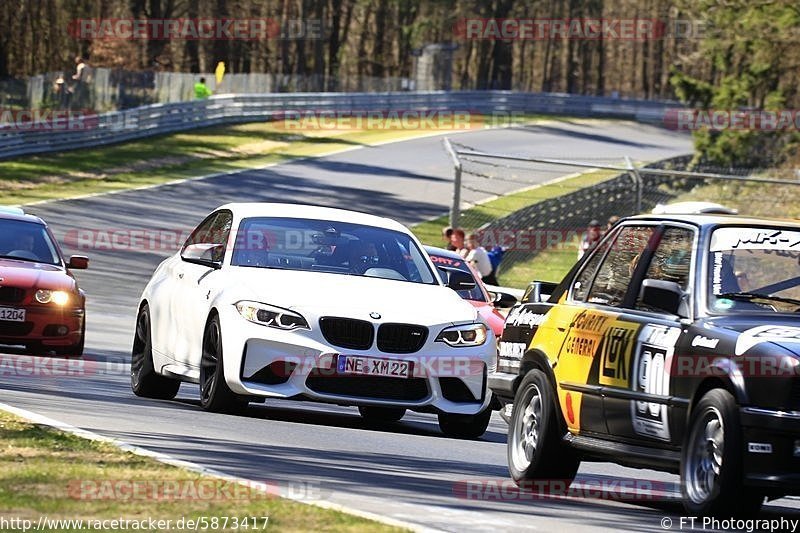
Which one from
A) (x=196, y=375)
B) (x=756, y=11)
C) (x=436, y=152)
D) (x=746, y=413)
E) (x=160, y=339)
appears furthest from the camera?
(x=436, y=152)

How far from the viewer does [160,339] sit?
45.5ft

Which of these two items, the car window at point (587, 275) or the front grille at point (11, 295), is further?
the front grille at point (11, 295)

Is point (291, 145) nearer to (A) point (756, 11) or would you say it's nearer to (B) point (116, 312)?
(A) point (756, 11)

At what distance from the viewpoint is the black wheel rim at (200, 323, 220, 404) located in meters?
12.5

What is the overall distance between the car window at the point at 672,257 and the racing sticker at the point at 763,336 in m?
0.95

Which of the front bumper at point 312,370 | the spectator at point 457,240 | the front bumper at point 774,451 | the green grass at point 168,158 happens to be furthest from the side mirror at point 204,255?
the green grass at point 168,158

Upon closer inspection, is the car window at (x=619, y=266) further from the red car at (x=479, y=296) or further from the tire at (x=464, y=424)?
the red car at (x=479, y=296)

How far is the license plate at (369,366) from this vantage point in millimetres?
12016

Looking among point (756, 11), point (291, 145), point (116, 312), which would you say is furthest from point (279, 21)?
point (116, 312)

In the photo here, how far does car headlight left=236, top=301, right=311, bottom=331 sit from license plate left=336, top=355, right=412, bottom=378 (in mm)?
376

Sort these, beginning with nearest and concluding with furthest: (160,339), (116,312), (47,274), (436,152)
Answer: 1. (160,339)
2. (47,274)
3. (116,312)
4. (436,152)

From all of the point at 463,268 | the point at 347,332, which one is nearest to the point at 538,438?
the point at 347,332

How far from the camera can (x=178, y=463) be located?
30.9ft

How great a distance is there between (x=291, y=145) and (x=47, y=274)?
36620mm
